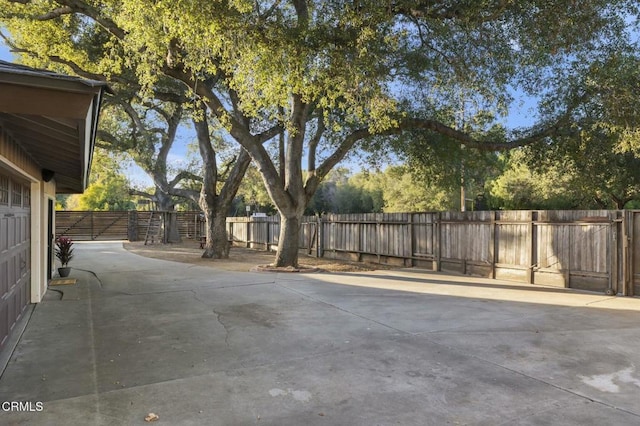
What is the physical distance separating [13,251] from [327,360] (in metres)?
4.37

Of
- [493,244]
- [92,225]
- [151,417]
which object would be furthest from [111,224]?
[151,417]

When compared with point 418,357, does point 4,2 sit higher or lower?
higher

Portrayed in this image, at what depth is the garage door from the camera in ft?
16.0

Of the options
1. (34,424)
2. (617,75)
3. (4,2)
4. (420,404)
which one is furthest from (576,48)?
(4,2)

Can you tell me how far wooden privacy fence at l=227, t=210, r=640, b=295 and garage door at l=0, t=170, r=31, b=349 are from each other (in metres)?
9.82

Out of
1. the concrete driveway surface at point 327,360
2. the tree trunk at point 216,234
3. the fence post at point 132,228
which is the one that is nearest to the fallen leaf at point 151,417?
the concrete driveway surface at point 327,360

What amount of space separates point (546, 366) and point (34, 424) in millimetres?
4588

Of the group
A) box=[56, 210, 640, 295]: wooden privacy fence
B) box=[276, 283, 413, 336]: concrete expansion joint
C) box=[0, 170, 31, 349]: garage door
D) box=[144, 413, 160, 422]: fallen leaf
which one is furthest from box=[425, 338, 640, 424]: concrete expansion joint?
box=[56, 210, 640, 295]: wooden privacy fence

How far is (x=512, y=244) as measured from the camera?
1028cm

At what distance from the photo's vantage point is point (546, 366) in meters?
4.34

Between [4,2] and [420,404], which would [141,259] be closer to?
[4,2]

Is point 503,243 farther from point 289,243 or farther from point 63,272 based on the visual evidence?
point 63,272

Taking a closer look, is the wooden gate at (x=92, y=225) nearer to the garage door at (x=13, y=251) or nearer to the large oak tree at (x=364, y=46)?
the large oak tree at (x=364, y=46)

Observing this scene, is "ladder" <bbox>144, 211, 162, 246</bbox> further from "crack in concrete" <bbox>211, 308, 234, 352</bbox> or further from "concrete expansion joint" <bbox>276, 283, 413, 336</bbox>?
"crack in concrete" <bbox>211, 308, 234, 352</bbox>
